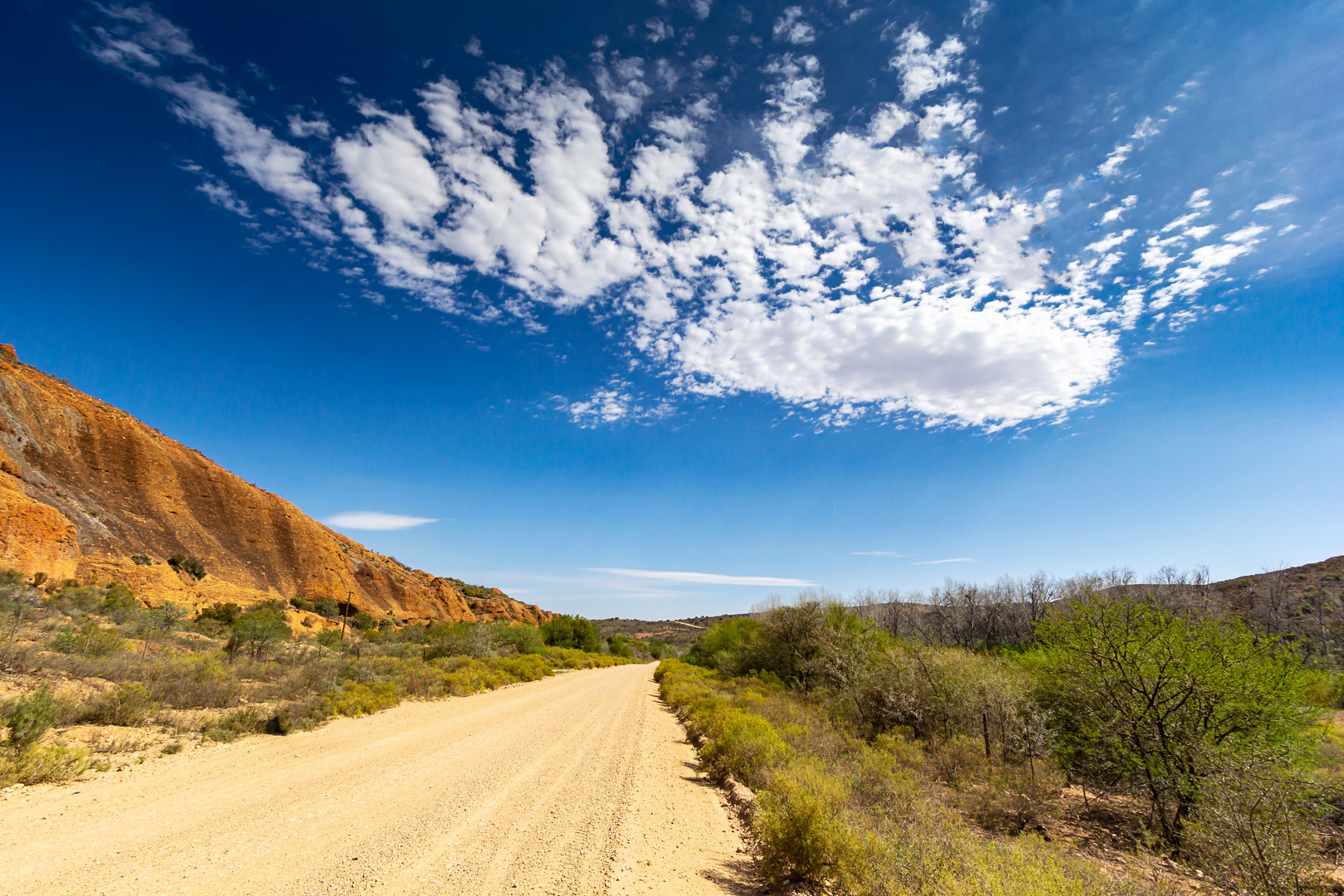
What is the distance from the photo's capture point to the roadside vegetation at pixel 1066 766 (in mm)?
5250

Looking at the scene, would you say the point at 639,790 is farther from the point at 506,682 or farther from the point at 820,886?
the point at 506,682

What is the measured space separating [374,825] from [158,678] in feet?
31.2

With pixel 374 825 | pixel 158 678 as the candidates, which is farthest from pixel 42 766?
pixel 158 678

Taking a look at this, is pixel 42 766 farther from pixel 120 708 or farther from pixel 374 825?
pixel 374 825

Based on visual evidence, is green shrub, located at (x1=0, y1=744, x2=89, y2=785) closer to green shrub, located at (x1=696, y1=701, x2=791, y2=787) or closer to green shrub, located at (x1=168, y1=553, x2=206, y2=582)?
green shrub, located at (x1=696, y1=701, x2=791, y2=787)

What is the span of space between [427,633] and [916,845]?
1293 inches

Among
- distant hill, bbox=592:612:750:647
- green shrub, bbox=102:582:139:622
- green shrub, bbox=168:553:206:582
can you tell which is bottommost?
distant hill, bbox=592:612:750:647

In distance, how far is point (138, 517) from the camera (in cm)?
3356

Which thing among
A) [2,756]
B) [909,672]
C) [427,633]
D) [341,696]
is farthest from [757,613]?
[2,756]

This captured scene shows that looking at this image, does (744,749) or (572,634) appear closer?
(744,749)

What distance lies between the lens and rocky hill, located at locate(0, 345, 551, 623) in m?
25.8

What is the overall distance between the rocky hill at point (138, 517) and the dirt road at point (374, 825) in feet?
80.2

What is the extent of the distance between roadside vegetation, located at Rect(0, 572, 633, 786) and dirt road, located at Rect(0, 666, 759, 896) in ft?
2.66

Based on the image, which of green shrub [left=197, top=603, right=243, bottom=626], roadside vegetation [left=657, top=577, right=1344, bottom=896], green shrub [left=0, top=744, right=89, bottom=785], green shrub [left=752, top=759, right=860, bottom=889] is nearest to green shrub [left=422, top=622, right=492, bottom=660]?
green shrub [left=197, top=603, right=243, bottom=626]
